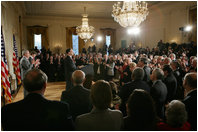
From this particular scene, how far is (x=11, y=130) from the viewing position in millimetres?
1387

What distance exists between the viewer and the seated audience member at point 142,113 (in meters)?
1.36

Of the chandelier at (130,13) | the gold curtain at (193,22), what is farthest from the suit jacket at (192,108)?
the gold curtain at (193,22)

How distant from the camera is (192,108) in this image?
197cm

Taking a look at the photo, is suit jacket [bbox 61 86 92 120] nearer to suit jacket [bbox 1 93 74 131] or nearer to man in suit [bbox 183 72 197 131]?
suit jacket [bbox 1 93 74 131]

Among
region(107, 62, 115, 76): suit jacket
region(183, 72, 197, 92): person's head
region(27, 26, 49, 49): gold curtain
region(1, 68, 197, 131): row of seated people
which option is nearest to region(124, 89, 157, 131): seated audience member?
region(1, 68, 197, 131): row of seated people

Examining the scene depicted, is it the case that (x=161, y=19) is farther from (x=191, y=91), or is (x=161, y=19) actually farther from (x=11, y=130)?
(x=11, y=130)

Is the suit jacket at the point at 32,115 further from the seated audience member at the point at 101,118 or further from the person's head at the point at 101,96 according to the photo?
the person's head at the point at 101,96

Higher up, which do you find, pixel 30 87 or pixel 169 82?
pixel 30 87

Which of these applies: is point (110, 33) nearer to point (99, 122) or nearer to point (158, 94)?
point (158, 94)

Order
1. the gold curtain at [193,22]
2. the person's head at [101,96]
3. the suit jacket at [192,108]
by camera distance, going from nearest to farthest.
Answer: the person's head at [101,96], the suit jacket at [192,108], the gold curtain at [193,22]

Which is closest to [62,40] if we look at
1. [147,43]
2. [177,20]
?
[147,43]

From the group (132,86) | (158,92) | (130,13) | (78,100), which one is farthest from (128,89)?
(130,13)

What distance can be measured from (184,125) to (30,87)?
1.36 meters

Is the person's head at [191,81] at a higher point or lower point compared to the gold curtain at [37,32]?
lower
